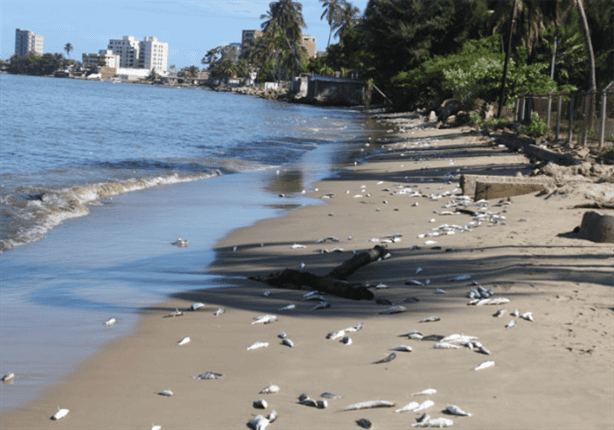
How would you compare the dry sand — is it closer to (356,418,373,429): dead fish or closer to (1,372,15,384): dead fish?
(356,418,373,429): dead fish

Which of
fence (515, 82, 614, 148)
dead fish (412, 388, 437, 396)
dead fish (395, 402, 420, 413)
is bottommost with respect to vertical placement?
dead fish (395, 402, 420, 413)

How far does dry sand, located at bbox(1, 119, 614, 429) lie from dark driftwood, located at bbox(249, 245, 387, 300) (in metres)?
0.12

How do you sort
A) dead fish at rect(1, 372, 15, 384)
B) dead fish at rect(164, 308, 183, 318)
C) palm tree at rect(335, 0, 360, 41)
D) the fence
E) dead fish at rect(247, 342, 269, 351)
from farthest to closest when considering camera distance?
palm tree at rect(335, 0, 360, 41) → the fence → dead fish at rect(164, 308, 183, 318) → dead fish at rect(247, 342, 269, 351) → dead fish at rect(1, 372, 15, 384)

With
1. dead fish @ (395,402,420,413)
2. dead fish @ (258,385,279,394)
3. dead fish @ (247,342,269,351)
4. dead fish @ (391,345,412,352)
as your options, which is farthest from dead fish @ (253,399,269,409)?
dead fish @ (391,345,412,352)

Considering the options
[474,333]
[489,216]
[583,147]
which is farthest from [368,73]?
[474,333]

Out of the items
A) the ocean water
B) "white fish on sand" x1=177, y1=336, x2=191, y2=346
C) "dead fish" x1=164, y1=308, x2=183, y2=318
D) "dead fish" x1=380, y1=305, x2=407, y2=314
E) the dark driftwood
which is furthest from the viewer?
the dark driftwood

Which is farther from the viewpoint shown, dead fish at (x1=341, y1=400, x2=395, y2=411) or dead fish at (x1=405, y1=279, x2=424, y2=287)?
dead fish at (x1=405, y1=279, x2=424, y2=287)

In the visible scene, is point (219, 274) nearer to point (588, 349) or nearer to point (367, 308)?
point (367, 308)

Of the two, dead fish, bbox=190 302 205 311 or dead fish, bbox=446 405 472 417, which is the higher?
dead fish, bbox=446 405 472 417

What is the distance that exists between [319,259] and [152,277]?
82.7 inches

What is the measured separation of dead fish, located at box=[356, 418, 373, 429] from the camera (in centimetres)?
377

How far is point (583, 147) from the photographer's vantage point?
18828 mm

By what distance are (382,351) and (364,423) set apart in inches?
47.7

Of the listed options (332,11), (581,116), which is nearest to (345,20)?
(332,11)
